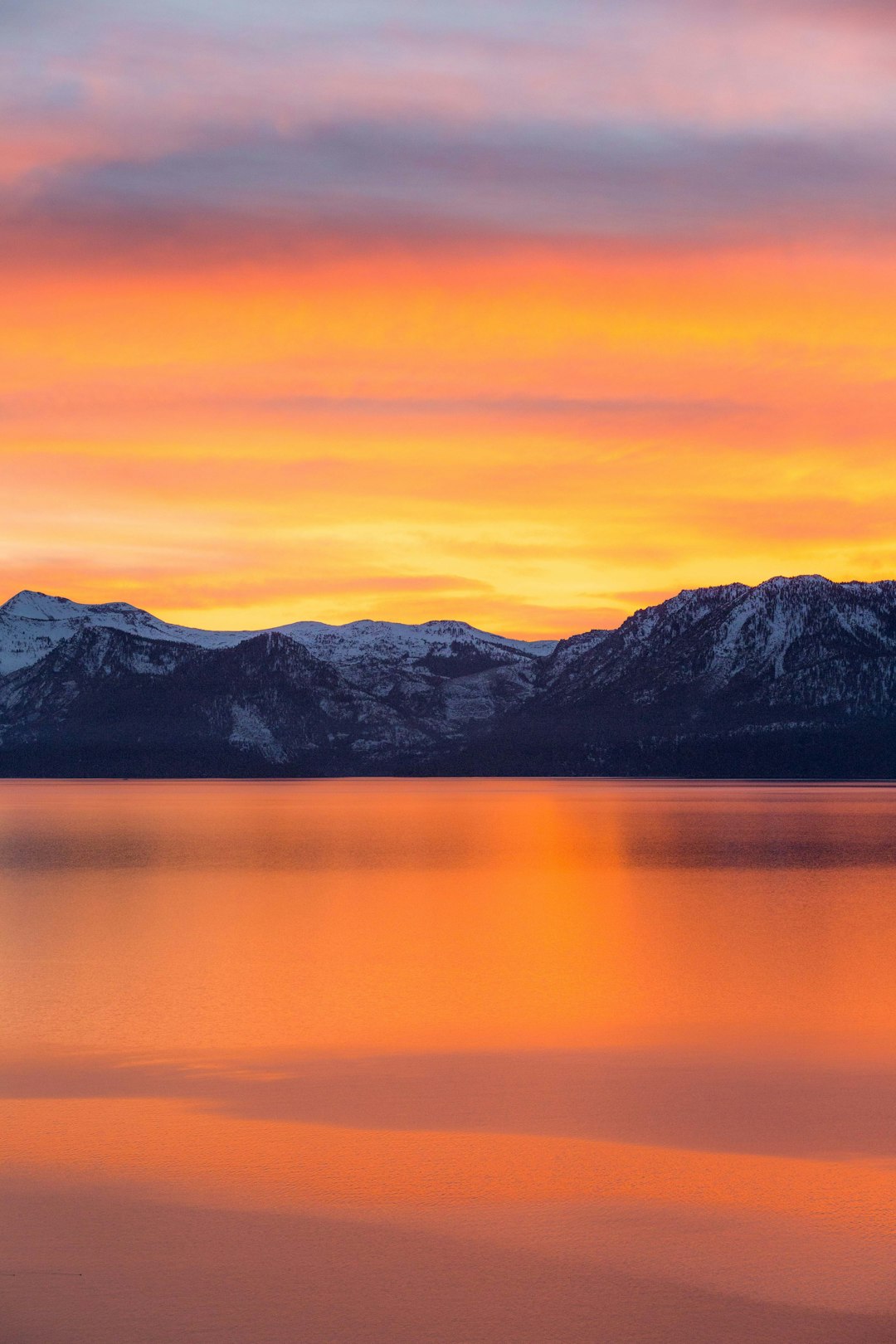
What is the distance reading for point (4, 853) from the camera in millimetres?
94938

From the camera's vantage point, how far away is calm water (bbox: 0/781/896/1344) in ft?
46.5

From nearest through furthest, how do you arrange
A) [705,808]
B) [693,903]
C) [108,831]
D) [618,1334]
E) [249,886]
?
1. [618,1334]
2. [693,903]
3. [249,886]
4. [108,831]
5. [705,808]

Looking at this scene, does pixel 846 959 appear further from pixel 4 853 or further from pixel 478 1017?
pixel 4 853

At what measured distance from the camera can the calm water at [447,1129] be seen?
1419 cm

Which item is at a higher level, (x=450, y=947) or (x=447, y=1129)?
(x=447, y=1129)

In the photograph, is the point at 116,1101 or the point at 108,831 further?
the point at 108,831

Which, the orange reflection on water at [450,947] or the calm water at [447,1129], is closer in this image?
the calm water at [447,1129]

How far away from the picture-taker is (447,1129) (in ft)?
69.1

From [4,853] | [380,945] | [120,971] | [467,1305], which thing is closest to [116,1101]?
[467,1305]

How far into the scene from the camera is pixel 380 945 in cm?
4581

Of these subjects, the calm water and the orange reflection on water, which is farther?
the orange reflection on water

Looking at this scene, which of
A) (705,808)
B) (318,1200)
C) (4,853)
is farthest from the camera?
(705,808)

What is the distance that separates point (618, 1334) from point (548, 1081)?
11393mm

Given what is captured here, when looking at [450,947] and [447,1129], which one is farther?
[450,947]
